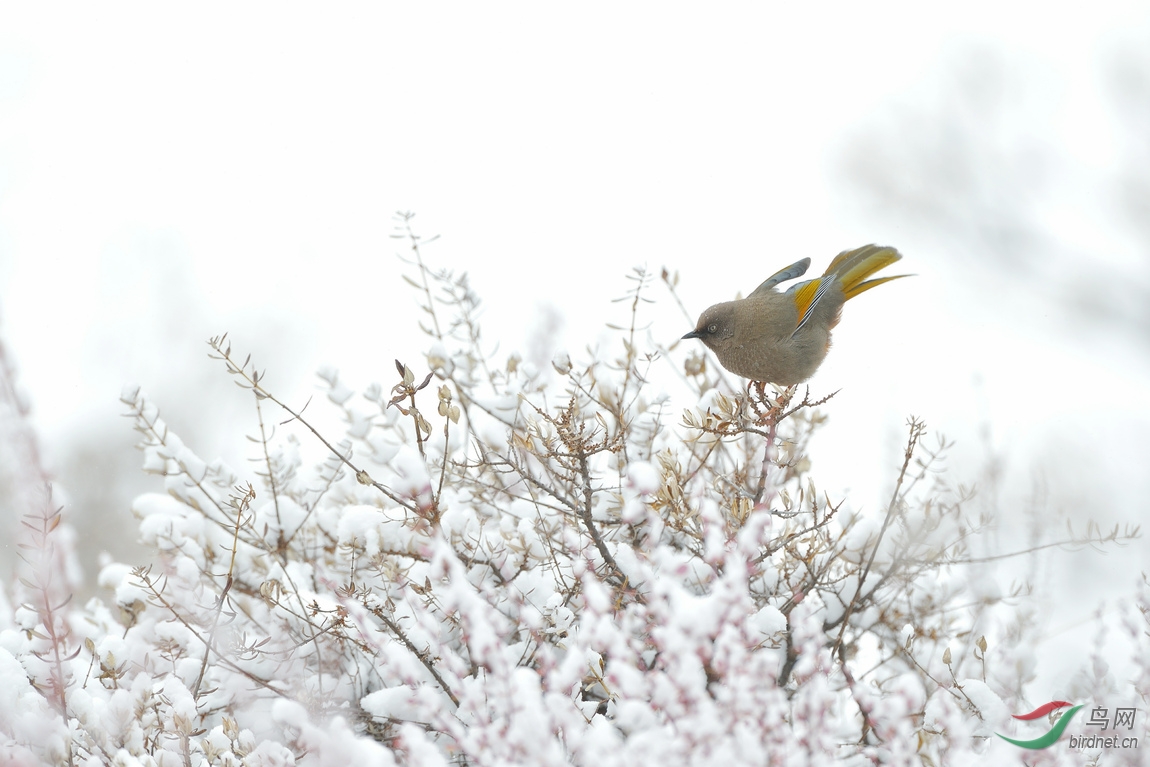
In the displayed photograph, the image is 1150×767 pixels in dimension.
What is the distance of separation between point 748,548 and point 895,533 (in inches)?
51.6

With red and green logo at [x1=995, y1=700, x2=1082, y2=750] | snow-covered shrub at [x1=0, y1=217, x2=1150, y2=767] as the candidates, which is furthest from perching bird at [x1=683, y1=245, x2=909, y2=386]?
red and green logo at [x1=995, y1=700, x2=1082, y2=750]

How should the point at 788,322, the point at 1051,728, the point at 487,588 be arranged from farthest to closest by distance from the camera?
the point at 788,322 < the point at 487,588 < the point at 1051,728

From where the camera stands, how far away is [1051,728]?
1.88m

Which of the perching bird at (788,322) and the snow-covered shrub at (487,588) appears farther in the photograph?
the perching bird at (788,322)

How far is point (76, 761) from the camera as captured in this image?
2.02 meters

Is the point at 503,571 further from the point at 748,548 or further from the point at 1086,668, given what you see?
the point at 1086,668

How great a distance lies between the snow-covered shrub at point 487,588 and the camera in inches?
65.0

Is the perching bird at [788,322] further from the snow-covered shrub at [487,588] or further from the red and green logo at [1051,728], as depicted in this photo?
the red and green logo at [1051,728]

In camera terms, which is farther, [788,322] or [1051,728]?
[788,322]

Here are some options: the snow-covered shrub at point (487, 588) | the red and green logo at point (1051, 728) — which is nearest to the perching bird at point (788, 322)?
the snow-covered shrub at point (487, 588)

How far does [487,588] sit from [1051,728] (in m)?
1.33

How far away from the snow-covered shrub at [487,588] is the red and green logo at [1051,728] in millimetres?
50

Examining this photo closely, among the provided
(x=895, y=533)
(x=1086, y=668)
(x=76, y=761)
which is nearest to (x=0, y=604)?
(x=76, y=761)

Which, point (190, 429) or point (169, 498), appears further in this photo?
point (190, 429)
